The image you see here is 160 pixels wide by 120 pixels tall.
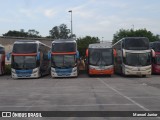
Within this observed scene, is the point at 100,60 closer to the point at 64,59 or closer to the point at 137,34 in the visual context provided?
the point at 64,59

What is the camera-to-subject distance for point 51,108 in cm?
1672

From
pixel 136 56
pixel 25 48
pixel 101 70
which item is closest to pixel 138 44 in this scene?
pixel 136 56

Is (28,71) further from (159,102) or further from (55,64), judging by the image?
(159,102)

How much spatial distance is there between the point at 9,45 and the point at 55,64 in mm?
34467

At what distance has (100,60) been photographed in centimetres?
4378

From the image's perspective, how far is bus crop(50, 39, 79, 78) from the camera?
42438 millimetres

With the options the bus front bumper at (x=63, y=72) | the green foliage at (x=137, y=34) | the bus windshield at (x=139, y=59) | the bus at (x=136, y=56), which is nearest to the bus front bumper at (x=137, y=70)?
the bus at (x=136, y=56)

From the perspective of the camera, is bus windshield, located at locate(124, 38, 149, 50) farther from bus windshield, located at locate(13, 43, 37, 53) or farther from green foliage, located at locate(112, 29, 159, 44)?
green foliage, located at locate(112, 29, 159, 44)

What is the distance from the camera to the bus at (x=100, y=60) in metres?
43.6

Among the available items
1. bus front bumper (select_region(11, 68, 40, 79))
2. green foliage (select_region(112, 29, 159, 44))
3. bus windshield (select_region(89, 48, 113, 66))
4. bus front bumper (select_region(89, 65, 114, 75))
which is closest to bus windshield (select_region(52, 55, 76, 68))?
bus front bumper (select_region(11, 68, 40, 79))

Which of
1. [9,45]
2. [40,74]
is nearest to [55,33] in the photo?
[9,45]

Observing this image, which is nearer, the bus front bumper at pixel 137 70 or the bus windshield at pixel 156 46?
the bus front bumper at pixel 137 70

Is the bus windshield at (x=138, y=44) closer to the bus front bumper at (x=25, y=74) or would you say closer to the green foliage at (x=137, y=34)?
the bus front bumper at (x=25, y=74)

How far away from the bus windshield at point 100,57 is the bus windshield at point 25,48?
5699 mm
